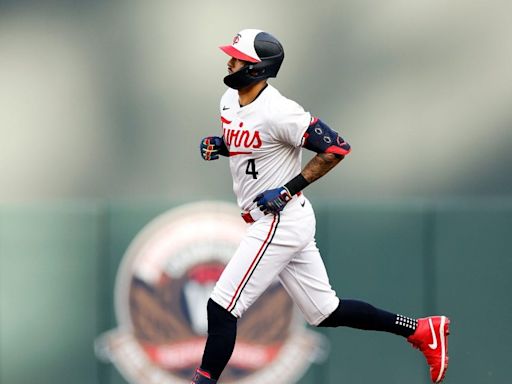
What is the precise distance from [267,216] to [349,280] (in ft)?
6.07

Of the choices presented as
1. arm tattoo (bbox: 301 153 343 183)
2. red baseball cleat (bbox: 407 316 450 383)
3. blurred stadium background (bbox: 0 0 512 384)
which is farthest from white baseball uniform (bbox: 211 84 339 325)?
blurred stadium background (bbox: 0 0 512 384)

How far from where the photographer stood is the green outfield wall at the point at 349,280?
7.00m

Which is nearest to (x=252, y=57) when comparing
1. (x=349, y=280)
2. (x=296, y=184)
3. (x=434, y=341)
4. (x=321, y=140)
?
(x=321, y=140)

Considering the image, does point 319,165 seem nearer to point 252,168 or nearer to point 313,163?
point 313,163

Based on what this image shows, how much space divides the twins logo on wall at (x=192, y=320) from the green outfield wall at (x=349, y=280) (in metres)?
0.10

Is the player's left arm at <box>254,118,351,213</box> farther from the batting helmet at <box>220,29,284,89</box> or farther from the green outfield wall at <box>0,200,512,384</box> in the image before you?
the green outfield wall at <box>0,200,512,384</box>

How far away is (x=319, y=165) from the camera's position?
5230 mm

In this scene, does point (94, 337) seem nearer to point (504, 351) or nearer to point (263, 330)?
point (263, 330)

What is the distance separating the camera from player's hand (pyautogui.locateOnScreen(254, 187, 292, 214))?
520cm

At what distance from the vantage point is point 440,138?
28.1ft

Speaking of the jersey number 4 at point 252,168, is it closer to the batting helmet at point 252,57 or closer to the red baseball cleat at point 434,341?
the batting helmet at point 252,57

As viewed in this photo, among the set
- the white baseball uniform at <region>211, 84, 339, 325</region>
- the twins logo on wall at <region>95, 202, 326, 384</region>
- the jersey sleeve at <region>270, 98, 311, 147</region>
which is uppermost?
the jersey sleeve at <region>270, 98, 311, 147</region>

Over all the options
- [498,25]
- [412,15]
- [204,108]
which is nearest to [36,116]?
[204,108]

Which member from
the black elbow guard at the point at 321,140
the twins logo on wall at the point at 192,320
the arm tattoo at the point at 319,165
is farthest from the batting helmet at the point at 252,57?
the twins logo on wall at the point at 192,320
